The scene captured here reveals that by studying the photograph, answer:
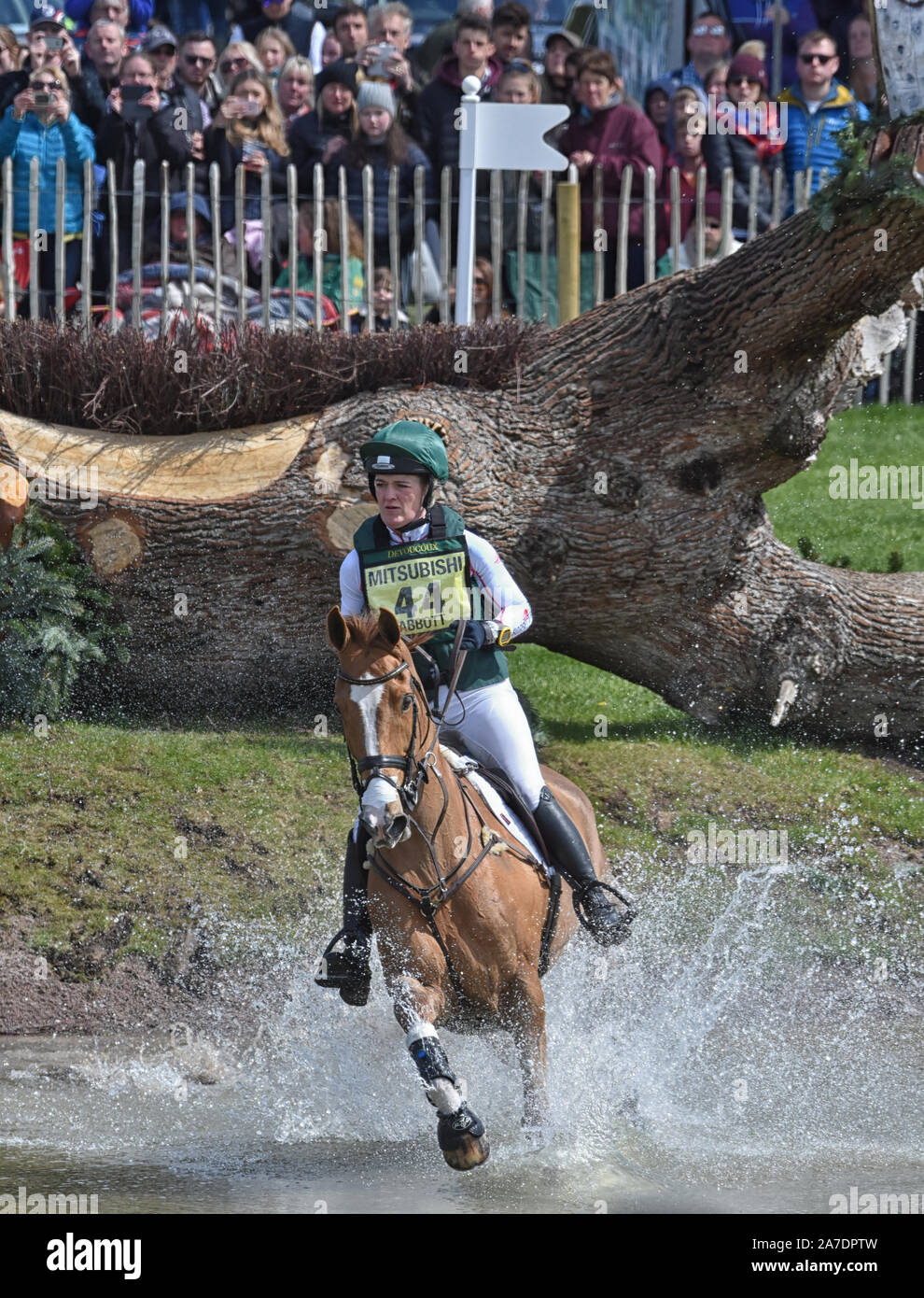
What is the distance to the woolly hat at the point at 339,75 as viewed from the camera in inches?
555

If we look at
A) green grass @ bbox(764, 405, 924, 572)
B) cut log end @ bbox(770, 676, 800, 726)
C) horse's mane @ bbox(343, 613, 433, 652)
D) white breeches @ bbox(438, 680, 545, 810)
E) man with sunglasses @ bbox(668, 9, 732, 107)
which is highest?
man with sunglasses @ bbox(668, 9, 732, 107)

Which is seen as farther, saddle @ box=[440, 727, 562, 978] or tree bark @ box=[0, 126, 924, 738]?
tree bark @ box=[0, 126, 924, 738]

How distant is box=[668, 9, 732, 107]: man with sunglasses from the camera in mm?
15164

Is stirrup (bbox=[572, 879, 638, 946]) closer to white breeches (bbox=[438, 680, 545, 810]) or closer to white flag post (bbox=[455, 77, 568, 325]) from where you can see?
white breeches (bbox=[438, 680, 545, 810])

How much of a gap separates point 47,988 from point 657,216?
9.52 metres

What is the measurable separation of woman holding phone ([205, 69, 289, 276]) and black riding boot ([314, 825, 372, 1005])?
29.3 ft

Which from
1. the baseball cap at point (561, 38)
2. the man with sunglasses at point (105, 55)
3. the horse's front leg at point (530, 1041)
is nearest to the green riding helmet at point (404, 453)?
the horse's front leg at point (530, 1041)

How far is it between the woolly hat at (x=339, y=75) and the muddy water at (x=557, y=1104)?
8720 millimetres

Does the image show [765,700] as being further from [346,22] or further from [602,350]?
[346,22]

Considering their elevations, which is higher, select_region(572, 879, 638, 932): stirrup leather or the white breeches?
the white breeches

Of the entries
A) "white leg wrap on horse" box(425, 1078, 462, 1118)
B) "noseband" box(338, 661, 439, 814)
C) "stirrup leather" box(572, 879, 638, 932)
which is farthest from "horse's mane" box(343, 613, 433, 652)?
"stirrup leather" box(572, 879, 638, 932)

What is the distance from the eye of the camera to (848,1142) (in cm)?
667

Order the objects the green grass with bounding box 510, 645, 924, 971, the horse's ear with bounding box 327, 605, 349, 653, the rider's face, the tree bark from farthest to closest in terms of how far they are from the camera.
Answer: the tree bark
the green grass with bounding box 510, 645, 924, 971
the rider's face
the horse's ear with bounding box 327, 605, 349, 653

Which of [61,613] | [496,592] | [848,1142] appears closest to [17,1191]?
[496,592]
